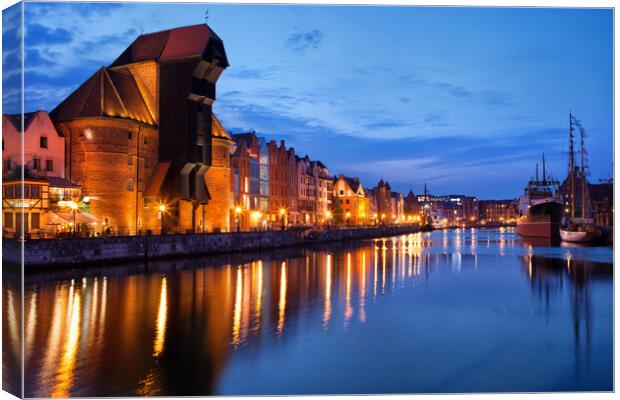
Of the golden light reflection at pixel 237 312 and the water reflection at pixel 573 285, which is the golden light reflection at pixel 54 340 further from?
the water reflection at pixel 573 285

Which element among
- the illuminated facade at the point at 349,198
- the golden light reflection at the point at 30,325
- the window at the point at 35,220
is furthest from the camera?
the illuminated facade at the point at 349,198

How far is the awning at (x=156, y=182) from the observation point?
4675 cm

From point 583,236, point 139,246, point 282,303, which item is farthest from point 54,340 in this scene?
point 583,236

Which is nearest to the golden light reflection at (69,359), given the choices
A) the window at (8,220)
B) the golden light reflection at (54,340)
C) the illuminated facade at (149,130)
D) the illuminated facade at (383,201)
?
the golden light reflection at (54,340)

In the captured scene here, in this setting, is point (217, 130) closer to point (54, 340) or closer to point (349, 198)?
point (54, 340)

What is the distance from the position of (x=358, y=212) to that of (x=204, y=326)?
105241 mm

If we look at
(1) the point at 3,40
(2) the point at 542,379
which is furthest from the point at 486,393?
(1) the point at 3,40

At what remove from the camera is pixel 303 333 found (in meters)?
18.8

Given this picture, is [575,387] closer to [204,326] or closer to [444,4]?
[444,4]

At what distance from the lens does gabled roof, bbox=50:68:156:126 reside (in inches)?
1781

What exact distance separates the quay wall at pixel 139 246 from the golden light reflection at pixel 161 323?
4900mm

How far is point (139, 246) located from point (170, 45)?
18.1 m

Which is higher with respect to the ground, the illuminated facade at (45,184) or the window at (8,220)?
the illuminated facade at (45,184)

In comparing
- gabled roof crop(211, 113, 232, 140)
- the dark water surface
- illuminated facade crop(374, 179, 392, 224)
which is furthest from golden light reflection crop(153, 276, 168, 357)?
illuminated facade crop(374, 179, 392, 224)
